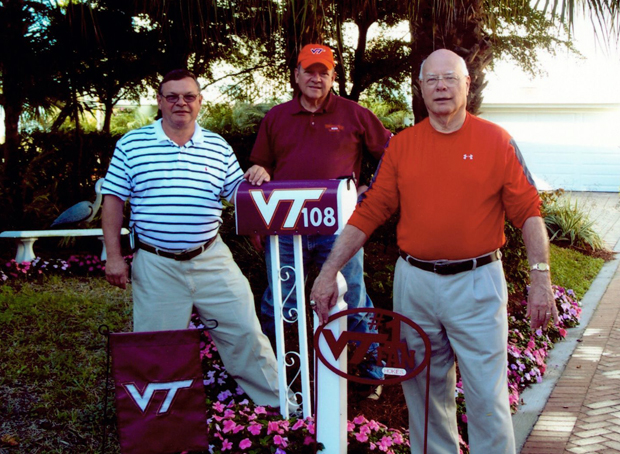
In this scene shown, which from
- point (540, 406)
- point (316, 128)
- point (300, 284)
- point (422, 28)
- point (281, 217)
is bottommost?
point (540, 406)

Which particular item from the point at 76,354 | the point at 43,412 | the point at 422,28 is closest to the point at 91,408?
the point at 43,412

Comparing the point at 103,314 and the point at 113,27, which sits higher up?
the point at 113,27

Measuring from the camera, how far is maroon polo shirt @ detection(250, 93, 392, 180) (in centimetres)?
385

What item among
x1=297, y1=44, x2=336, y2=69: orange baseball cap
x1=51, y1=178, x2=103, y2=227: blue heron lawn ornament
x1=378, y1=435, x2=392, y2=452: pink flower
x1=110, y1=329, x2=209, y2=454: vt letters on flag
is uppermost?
x1=297, y1=44, x2=336, y2=69: orange baseball cap

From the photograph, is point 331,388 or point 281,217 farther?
point 281,217

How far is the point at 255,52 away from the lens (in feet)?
32.0

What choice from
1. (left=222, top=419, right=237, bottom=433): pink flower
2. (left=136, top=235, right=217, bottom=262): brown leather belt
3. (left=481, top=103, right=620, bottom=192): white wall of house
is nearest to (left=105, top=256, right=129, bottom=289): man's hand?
(left=136, top=235, right=217, bottom=262): brown leather belt

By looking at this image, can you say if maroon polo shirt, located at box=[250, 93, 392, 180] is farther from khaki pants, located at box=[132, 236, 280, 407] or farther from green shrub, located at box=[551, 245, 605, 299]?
green shrub, located at box=[551, 245, 605, 299]

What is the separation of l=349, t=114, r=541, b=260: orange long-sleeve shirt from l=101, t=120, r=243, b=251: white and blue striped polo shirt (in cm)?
104

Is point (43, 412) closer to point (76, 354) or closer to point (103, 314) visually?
point (76, 354)

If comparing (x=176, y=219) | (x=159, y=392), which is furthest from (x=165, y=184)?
(x=159, y=392)

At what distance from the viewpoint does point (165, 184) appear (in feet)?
10.7

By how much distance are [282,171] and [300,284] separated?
96cm

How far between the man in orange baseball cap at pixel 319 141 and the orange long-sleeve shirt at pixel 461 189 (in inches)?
41.6
